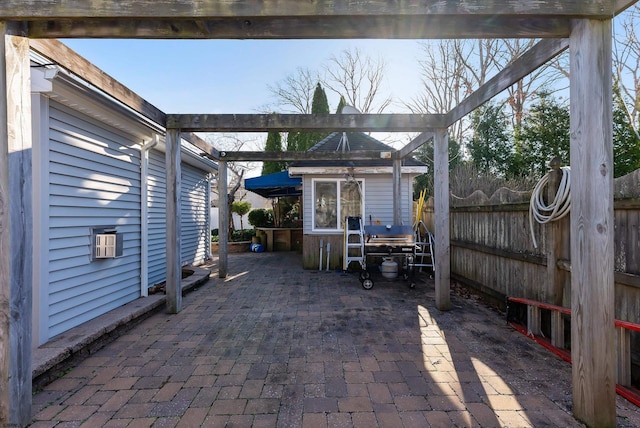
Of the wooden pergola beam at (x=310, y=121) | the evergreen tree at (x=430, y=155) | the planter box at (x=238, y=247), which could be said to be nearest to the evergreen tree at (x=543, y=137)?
the evergreen tree at (x=430, y=155)

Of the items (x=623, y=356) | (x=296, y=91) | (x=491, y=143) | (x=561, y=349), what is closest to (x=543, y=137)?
(x=491, y=143)

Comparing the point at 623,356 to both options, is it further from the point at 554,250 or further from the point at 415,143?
the point at 415,143

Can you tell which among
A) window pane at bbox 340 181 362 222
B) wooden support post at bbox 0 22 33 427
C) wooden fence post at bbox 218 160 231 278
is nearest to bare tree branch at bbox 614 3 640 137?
window pane at bbox 340 181 362 222

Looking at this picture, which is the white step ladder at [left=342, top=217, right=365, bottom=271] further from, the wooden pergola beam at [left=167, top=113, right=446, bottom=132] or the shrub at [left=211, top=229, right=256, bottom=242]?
the shrub at [left=211, top=229, right=256, bottom=242]

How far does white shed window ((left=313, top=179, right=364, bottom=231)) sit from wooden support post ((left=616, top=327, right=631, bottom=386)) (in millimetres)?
5330

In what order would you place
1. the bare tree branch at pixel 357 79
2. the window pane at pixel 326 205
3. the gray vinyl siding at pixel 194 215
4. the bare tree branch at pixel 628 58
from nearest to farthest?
the gray vinyl siding at pixel 194 215
the window pane at pixel 326 205
the bare tree branch at pixel 628 58
the bare tree branch at pixel 357 79

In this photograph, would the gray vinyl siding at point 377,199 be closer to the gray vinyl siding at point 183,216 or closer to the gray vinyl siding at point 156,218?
Result: the gray vinyl siding at point 183,216

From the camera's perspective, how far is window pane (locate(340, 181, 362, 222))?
7.39 m

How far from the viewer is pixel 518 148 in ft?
27.2

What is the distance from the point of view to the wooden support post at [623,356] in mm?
2215

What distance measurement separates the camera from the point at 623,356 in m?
2.25

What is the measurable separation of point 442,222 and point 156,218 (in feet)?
15.4

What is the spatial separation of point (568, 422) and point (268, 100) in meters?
18.9

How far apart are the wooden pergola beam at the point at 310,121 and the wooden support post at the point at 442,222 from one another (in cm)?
31
